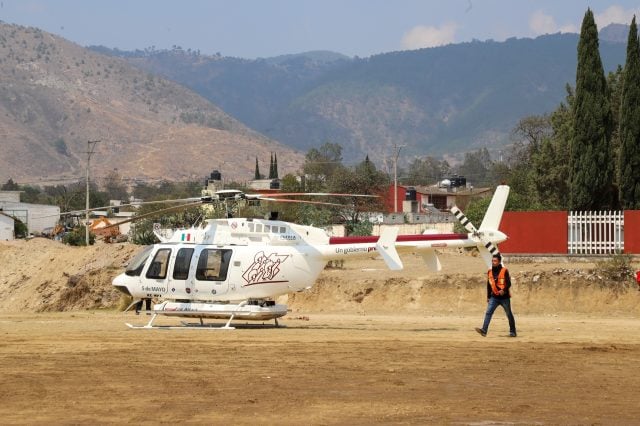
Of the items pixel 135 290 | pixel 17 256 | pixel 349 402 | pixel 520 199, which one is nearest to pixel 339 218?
pixel 520 199

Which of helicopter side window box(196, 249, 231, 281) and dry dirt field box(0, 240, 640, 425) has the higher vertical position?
helicopter side window box(196, 249, 231, 281)

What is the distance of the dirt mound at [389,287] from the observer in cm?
3516

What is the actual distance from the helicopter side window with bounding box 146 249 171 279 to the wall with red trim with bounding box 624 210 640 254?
2109 cm

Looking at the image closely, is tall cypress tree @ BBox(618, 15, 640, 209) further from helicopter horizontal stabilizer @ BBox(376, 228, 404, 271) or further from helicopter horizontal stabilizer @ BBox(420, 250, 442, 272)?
helicopter horizontal stabilizer @ BBox(376, 228, 404, 271)

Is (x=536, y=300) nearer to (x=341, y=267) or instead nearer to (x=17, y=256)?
(x=341, y=267)

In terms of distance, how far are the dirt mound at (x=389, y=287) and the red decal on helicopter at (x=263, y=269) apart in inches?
399

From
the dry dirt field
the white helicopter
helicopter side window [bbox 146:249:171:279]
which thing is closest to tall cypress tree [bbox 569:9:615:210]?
the dry dirt field

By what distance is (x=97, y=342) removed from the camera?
23125 millimetres

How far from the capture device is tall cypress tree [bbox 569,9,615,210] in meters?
47.0

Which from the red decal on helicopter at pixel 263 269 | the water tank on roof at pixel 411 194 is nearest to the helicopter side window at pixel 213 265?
the red decal on helicopter at pixel 263 269

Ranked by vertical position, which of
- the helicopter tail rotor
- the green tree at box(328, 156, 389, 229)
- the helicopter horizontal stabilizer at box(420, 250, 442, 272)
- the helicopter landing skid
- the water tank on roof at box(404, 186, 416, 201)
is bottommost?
the helicopter landing skid

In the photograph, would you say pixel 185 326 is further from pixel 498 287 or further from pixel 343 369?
pixel 343 369

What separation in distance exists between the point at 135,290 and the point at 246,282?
308 cm

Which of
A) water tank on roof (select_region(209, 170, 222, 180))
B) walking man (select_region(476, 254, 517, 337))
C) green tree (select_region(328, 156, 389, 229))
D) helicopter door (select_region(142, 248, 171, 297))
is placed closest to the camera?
walking man (select_region(476, 254, 517, 337))
